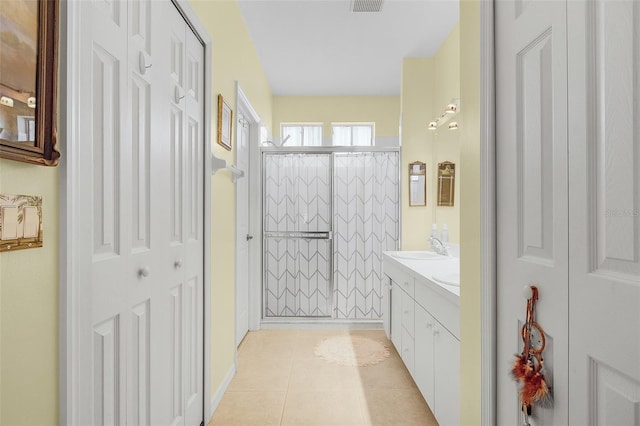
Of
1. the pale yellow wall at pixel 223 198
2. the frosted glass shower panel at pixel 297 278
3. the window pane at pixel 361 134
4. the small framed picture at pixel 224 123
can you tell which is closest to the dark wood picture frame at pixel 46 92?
the pale yellow wall at pixel 223 198

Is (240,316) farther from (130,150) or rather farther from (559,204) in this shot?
(559,204)

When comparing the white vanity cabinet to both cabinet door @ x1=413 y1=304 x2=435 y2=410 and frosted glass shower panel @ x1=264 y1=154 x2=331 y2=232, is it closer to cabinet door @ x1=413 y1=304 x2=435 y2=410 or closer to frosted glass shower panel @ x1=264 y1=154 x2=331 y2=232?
cabinet door @ x1=413 y1=304 x2=435 y2=410

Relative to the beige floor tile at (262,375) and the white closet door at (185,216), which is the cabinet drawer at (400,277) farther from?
the white closet door at (185,216)

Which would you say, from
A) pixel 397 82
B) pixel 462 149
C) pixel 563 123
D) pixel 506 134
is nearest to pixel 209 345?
pixel 462 149

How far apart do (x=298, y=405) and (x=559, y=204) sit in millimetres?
1865

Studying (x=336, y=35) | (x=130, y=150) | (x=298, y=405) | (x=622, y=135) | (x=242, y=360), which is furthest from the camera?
(x=336, y=35)

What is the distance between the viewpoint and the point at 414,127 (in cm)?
350

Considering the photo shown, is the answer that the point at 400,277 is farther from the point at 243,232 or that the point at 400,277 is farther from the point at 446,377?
the point at 243,232

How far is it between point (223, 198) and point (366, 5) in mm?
1750

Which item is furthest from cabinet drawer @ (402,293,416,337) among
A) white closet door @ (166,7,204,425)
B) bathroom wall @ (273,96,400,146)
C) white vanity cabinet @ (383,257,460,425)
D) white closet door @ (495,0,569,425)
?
bathroom wall @ (273,96,400,146)

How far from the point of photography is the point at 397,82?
4.09m

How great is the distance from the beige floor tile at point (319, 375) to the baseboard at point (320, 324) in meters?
0.79

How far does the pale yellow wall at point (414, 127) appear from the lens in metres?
3.47

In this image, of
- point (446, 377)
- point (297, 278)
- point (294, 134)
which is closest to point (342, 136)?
point (294, 134)
